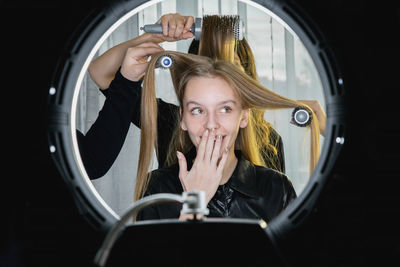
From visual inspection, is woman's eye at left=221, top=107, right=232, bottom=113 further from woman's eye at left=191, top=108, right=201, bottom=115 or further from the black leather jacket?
the black leather jacket

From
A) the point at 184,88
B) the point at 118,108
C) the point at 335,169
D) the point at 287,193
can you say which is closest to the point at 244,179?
the point at 287,193

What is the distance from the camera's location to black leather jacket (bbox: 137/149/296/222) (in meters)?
1.01

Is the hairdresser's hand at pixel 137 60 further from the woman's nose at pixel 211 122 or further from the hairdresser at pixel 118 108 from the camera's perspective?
the woman's nose at pixel 211 122

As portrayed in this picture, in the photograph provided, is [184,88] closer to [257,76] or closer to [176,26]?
[176,26]

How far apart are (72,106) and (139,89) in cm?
46

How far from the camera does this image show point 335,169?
1.85 feet

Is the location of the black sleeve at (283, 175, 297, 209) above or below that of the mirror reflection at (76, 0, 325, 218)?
below

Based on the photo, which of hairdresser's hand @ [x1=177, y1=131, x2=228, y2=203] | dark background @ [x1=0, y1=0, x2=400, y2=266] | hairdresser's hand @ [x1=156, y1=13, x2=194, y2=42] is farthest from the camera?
hairdresser's hand @ [x1=177, y1=131, x2=228, y2=203]

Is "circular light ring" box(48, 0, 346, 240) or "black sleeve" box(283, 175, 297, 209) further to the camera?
"black sleeve" box(283, 175, 297, 209)

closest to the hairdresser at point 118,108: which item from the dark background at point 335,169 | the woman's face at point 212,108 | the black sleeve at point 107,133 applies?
the black sleeve at point 107,133

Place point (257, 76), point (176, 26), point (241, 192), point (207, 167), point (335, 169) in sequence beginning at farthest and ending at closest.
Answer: point (257, 76) < point (241, 192) < point (207, 167) < point (176, 26) < point (335, 169)

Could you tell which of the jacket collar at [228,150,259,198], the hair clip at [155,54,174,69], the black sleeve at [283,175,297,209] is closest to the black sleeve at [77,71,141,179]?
the hair clip at [155,54,174,69]

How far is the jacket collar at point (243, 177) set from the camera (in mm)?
1042

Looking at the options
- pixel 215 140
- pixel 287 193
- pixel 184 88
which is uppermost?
pixel 184 88
